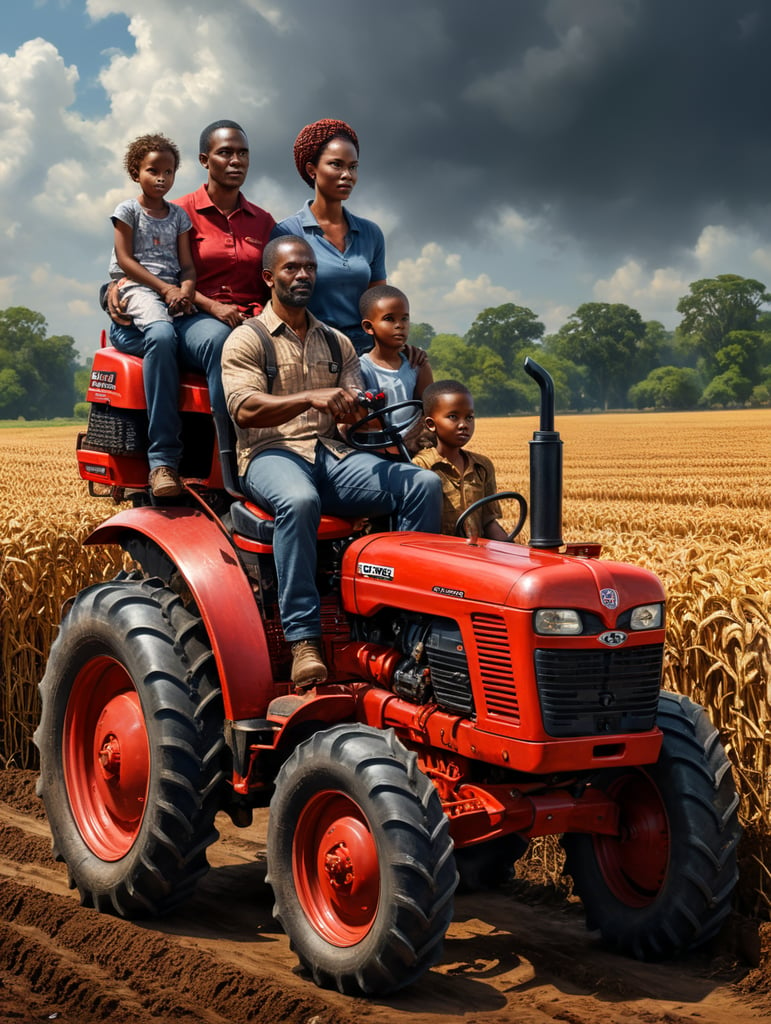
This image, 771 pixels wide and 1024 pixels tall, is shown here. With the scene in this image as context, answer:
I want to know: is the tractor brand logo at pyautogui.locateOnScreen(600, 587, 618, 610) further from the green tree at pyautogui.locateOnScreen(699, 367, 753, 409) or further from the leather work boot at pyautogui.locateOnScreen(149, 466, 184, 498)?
the green tree at pyautogui.locateOnScreen(699, 367, 753, 409)

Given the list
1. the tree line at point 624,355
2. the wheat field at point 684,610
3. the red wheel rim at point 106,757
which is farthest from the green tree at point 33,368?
the red wheel rim at point 106,757

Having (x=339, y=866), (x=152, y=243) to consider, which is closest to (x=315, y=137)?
(x=152, y=243)

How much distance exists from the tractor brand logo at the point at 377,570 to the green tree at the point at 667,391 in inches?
4128

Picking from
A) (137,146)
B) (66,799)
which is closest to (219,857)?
(66,799)

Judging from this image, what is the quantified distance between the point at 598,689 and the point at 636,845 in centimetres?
91

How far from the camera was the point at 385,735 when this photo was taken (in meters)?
4.15

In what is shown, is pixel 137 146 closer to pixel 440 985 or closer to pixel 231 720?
pixel 231 720

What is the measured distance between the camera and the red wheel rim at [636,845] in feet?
14.9

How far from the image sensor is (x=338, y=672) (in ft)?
16.1

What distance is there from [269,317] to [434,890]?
96.9 inches

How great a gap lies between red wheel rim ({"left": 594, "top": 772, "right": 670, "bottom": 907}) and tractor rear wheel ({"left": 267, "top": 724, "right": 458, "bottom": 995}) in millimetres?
Result: 986

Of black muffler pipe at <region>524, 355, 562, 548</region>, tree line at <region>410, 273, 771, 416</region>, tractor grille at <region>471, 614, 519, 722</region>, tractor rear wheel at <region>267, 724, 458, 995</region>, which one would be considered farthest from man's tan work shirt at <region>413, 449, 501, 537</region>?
tree line at <region>410, 273, 771, 416</region>

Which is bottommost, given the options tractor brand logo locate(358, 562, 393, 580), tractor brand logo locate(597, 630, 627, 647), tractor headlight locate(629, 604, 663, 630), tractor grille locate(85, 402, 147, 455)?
tractor brand logo locate(597, 630, 627, 647)

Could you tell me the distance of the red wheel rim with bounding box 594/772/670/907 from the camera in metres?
4.55
